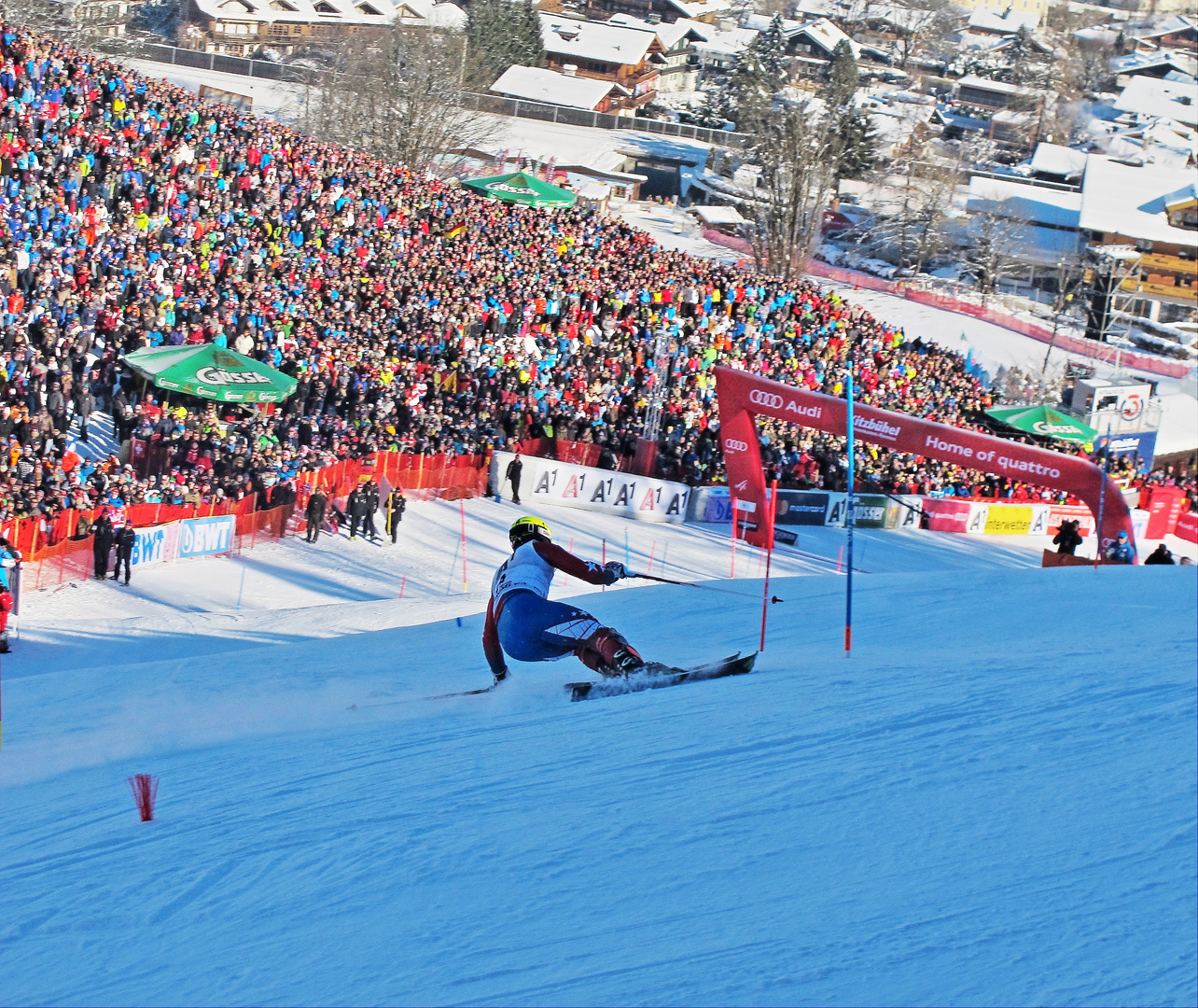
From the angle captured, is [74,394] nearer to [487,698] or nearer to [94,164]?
[94,164]

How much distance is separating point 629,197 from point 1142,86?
221ft

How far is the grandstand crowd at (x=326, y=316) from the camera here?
57.4ft

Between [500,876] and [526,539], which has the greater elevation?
[526,539]

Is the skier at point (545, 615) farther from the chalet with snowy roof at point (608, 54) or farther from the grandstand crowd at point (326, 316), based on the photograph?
the chalet with snowy roof at point (608, 54)

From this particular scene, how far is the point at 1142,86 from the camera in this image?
10825cm

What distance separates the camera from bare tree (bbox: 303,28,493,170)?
44.8 meters

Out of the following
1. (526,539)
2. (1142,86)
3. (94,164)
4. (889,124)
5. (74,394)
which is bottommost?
(74,394)

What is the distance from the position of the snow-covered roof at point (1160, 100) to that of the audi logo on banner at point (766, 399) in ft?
305

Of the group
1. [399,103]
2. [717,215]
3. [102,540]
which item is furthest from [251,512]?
[717,215]

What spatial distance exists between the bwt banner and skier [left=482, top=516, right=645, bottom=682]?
1340 centimetres

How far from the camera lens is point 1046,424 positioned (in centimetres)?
2866

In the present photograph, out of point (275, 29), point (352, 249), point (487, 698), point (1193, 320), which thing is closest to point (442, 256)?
point (352, 249)

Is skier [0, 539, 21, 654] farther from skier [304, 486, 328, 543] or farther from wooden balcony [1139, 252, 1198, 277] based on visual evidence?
wooden balcony [1139, 252, 1198, 277]

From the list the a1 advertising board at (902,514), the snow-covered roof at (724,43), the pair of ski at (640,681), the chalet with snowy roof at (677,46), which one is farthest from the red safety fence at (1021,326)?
the snow-covered roof at (724,43)
